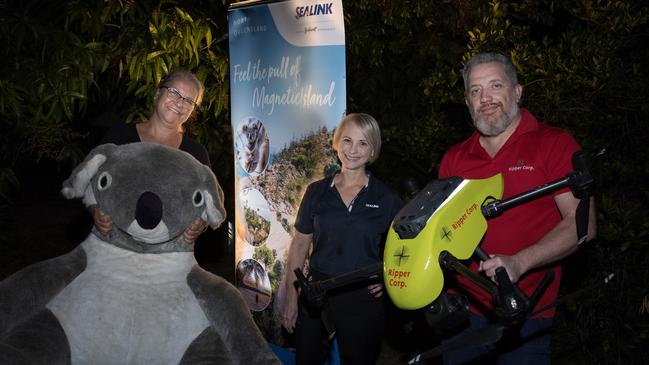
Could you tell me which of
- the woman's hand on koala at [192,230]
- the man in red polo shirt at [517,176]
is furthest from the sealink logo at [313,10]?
the woman's hand on koala at [192,230]

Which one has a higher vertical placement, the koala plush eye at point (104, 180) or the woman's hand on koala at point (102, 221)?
the koala plush eye at point (104, 180)

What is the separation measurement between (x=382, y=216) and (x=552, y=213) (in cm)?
111

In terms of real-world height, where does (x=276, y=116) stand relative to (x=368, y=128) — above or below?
above

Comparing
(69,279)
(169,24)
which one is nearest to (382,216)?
(69,279)

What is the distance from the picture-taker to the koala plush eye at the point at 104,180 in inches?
115

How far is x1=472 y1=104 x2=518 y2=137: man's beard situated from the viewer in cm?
284

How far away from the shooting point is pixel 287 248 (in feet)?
14.7

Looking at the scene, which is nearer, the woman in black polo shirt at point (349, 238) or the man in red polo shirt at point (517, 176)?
the man in red polo shirt at point (517, 176)

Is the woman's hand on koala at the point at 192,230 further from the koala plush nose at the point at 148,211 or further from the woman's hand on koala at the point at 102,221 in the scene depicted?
the woman's hand on koala at the point at 102,221

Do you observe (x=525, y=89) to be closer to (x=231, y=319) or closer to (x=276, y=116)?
(x=276, y=116)

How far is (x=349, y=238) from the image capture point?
A: 12.1 feet

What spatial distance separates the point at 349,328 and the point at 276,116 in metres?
1.41

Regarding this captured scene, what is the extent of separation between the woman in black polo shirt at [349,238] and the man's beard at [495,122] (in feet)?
3.10

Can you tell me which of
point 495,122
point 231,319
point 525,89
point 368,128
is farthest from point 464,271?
point 525,89
